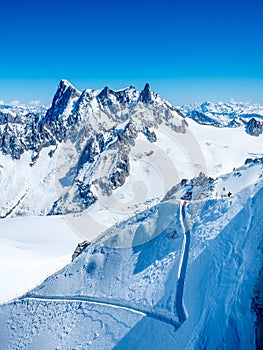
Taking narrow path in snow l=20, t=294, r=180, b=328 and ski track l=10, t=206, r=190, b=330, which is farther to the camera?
narrow path in snow l=20, t=294, r=180, b=328

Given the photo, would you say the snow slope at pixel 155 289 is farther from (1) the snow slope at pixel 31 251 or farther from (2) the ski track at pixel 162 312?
(1) the snow slope at pixel 31 251

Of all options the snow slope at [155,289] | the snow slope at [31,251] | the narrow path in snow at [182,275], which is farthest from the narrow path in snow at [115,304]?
the snow slope at [31,251]

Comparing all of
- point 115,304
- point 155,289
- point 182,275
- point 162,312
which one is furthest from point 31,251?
point 162,312

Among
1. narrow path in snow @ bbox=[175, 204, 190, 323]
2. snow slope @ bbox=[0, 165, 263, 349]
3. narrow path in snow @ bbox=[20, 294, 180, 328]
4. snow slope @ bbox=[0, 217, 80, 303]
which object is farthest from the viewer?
snow slope @ bbox=[0, 217, 80, 303]

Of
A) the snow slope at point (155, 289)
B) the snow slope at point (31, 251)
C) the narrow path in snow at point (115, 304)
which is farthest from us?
the snow slope at point (31, 251)

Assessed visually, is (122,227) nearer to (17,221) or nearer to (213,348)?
(213,348)

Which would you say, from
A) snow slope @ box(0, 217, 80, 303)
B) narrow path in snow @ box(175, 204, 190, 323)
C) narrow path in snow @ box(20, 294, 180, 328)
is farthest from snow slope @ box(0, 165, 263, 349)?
snow slope @ box(0, 217, 80, 303)

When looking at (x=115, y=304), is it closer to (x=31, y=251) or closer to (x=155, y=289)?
(x=155, y=289)

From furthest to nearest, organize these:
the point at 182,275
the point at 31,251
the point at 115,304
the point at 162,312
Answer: the point at 31,251 < the point at 115,304 < the point at 182,275 < the point at 162,312

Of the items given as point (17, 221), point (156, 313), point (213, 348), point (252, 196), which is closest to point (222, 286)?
point (213, 348)

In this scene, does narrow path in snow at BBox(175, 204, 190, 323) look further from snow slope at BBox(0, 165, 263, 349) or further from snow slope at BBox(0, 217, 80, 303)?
snow slope at BBox(0, 217, 80, 303)

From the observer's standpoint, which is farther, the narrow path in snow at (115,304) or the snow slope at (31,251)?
the snow slope at (31,251)
